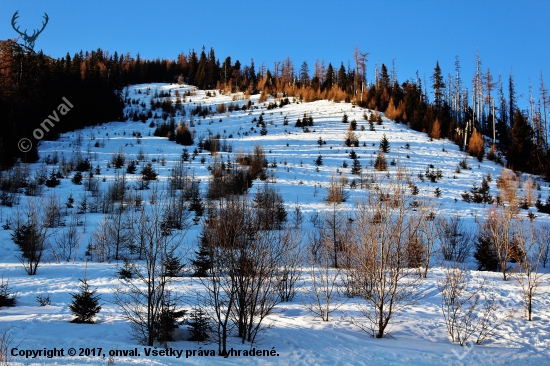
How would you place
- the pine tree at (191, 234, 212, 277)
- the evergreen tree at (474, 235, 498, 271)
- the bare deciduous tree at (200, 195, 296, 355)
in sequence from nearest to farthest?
the bare deciduous tree at (200, 195, 296, 355)
the pine tree at (191, 234, 212, 277)
the evergreen tree at (474, 235, 498, 271)

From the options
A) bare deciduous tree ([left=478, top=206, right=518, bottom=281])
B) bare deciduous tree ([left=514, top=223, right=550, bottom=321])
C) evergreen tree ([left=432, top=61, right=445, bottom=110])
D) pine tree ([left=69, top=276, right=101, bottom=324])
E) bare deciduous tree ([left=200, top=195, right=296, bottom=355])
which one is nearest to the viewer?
bare deciduous tree ([left=200, top=195, right=296, bottom=355])

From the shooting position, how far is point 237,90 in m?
54.6

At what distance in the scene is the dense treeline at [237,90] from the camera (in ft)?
86.1

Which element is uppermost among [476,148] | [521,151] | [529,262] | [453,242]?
[476,148]

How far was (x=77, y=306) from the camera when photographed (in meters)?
7.56

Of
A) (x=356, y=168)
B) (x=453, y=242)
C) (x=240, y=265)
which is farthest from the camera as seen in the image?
(x=356, y=168)

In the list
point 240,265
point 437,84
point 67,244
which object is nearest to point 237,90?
point 437,84

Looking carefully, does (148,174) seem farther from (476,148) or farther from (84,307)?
(476,148)

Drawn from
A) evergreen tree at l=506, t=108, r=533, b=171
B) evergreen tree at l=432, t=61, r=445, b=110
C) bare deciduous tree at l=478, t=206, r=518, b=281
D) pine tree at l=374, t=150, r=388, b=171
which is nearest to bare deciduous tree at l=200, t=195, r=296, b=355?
bare deciduous tree at l=478, t=206, r=518, b=281

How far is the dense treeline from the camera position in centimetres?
2623

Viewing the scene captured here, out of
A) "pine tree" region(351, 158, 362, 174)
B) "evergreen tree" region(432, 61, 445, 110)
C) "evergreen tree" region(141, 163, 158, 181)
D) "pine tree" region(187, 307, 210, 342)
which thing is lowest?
"pine tree" region(187, 307, 210, 342)

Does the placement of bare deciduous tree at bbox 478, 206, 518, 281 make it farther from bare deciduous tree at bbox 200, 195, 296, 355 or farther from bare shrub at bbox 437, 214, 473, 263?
bare deciduous tree at bbox 200, 195, 296, 355

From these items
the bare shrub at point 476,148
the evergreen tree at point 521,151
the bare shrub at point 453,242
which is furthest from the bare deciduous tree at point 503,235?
the evergreen tree at point 521,151

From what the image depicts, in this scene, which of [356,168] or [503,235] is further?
[356,168]
